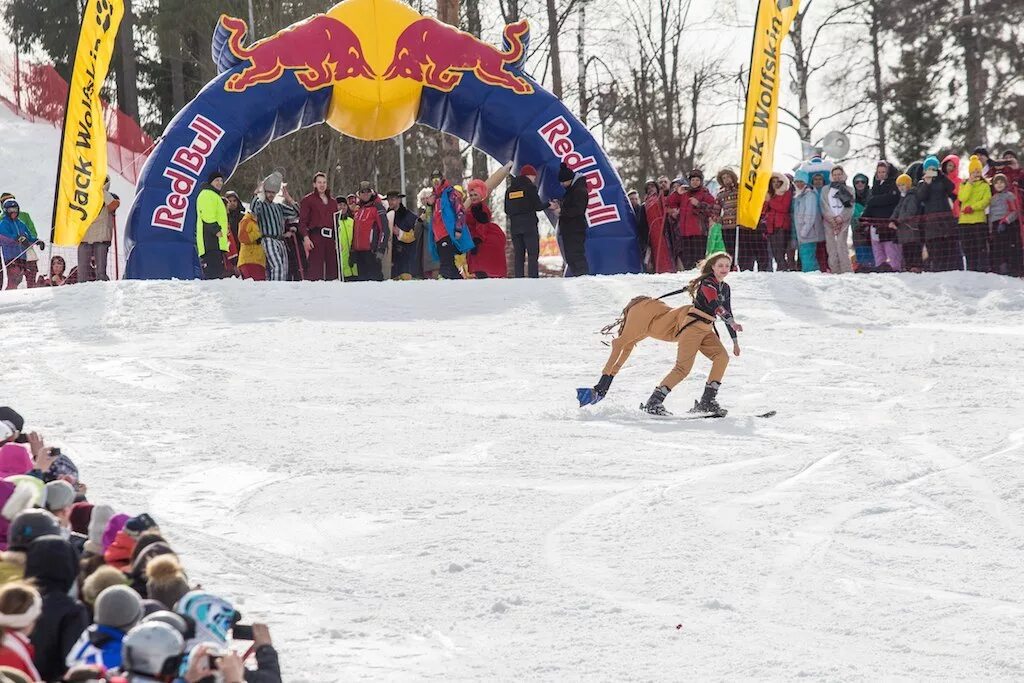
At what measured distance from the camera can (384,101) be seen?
18.3 metres

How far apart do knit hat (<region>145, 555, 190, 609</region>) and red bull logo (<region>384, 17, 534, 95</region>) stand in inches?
572

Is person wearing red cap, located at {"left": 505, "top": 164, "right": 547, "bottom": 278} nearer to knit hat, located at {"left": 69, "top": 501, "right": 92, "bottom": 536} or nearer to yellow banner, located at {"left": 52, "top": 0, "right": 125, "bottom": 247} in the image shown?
yellow banner, located at {"left": 52, "top": 0, "right": 125, "bottom": 247}

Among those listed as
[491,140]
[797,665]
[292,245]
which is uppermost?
[491,140]

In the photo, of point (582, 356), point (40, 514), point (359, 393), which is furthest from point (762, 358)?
point (40, 514)

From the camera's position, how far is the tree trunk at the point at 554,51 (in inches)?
1204

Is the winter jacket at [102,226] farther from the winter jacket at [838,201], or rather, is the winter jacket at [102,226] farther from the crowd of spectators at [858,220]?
the winter jacket at [838,201]

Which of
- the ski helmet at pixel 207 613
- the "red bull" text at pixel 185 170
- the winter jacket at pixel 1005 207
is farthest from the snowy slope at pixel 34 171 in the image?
the ski helmet at pixel 207 613

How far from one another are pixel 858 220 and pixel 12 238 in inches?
399

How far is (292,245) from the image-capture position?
18.0 metres

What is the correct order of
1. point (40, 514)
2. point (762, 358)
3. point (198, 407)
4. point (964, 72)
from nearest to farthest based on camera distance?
point (40, 514)
point (198, 407)
point (762, 358)
point (964, 72)

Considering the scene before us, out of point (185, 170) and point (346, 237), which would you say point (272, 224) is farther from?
point (185, 170)

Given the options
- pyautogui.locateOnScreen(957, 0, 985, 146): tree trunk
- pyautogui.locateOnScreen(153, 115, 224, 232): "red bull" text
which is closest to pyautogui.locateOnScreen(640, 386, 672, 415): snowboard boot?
pyautogui.locateOnScreen(153, 115, 224, 232): "red bull" text

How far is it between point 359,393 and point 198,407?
→ 1.37m

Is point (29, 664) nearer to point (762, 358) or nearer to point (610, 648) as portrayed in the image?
point (610, 648)
